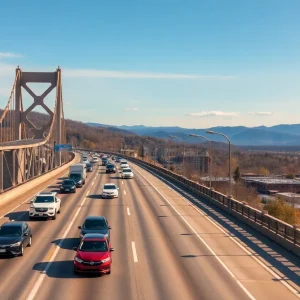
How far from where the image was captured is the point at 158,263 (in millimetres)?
20062

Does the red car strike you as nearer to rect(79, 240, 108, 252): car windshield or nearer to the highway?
rect(79, 240, 108, 252): car windshield

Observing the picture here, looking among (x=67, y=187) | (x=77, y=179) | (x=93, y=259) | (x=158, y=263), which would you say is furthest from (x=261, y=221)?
(x=77, y=179)

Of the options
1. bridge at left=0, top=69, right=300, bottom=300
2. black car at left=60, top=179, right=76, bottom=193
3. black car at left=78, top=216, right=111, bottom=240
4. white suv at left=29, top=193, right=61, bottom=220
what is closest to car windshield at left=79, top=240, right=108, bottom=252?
bridge at left=0, top=69, right=300, bottom=300

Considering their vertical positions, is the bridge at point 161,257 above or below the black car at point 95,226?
below

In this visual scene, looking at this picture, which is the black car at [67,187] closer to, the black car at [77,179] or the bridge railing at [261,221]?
the black car at [77,179]

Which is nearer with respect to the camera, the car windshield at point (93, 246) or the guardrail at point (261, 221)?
the car windshield at point (93, 246)

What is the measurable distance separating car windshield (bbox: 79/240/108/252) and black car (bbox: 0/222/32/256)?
11.3 feet

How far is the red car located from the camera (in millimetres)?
17906

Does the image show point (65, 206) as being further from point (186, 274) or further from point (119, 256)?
point (186, 274)

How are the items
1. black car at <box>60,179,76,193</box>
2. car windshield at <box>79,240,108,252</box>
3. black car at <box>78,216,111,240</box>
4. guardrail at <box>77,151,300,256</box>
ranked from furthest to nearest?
1. black car at <box>60,179,76,193</box>
2. black car at <box>78,216,111,240</box>
3. guardrail at <box>77,151,300,256</box>
4. car windshield at <box>79,240,108,252</box>

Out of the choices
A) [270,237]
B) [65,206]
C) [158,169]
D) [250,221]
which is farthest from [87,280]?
[158,169]

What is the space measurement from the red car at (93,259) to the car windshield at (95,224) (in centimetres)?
453

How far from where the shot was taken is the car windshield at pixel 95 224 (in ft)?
77.5

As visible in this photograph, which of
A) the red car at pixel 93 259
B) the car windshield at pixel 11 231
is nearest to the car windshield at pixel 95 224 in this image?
the car windshield at pixel 11 231
